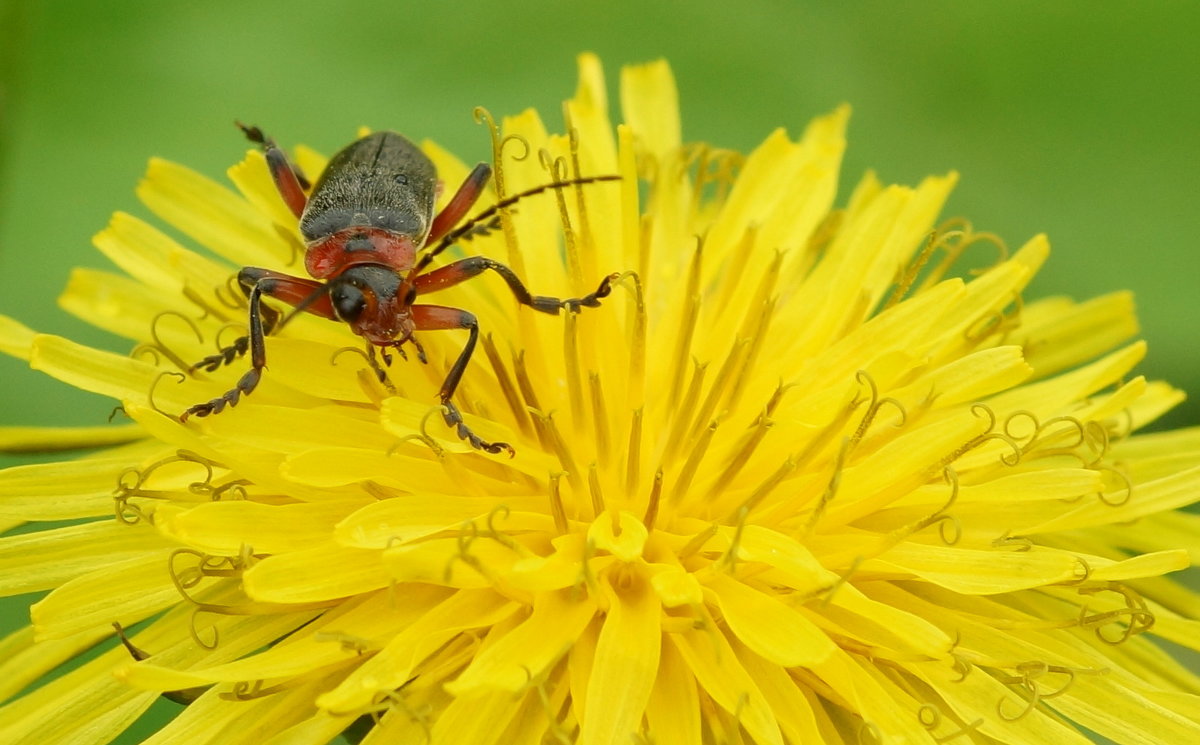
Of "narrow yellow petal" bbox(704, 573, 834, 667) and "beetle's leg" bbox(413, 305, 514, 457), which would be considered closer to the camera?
"narrow yellow petal" bbox(704, 573, 834, 667)

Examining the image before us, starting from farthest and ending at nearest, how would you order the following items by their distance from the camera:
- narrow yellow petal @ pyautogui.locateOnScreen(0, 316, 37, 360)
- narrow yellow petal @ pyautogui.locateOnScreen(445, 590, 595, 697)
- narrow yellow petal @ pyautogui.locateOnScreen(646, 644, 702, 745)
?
narrow yellow petal @ pyautogui.locateOnScreen(0, 316, 37, 360)
narrow yellow petal @ pyautogui.locateOnScreen(646, 644, 702, 745)
narrow yellow petal @ pyautogui.locateOnScreen(445, 590, 595, 697)

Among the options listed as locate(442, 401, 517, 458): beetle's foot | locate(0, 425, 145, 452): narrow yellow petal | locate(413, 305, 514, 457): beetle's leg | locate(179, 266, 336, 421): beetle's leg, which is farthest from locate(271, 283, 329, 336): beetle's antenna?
locate(0, 425, 145, 452): narrow yellow petal

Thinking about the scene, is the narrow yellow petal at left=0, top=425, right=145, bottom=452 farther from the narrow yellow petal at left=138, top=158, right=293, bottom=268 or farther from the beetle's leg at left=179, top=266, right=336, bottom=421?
the narrow yellow petal at left=138, top=158, right=293, bottom=268

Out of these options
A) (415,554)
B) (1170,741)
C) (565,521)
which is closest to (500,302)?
(565,521)

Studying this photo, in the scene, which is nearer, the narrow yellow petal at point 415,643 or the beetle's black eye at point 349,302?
the narrow yellow petal at point 415,643

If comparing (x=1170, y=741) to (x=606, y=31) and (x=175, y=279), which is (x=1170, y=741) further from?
(x=606, y=31)

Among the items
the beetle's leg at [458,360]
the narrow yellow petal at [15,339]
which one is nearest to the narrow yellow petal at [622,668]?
the beetle's leg at [458,360]

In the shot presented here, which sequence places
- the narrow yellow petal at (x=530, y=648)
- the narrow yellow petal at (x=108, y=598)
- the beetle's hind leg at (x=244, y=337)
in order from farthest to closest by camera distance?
1. the beetle's hind leg at (x=244, y=337)
2. the narrow yellow petal at (x=108, y=598)
3. the narrow yellow petal at (x=530, y=648)

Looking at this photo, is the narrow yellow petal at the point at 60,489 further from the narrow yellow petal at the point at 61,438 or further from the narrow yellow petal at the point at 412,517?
the narrow yellow petal at the point at 412,517
